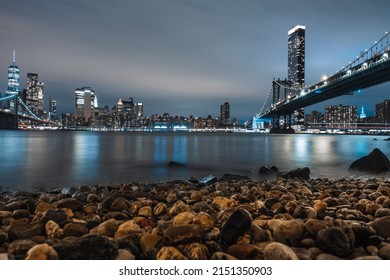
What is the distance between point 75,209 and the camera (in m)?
3.41

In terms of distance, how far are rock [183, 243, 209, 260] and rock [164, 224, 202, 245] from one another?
71 mm

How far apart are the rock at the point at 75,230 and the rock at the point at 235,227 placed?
1.17 m

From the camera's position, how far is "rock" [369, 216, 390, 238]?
2422 millimetres

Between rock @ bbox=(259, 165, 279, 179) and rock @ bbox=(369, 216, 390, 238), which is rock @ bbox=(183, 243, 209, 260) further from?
rock @ bbox=(259, 165, 279, 179)

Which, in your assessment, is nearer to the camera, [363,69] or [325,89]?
[363,69]

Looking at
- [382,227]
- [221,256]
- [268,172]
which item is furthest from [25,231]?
[268,172]

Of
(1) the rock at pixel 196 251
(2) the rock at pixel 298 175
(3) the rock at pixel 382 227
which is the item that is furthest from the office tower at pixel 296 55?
(1) the rock at pixel 196 251

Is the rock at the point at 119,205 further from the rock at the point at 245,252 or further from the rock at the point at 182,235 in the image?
the rock at the point at 245,252

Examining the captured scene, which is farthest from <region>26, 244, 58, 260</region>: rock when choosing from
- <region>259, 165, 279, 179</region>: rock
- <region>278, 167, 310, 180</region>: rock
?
<region>259, 165, 279, 179</region>: rock

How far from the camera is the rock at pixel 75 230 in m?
2.48

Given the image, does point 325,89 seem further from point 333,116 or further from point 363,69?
point 333,116

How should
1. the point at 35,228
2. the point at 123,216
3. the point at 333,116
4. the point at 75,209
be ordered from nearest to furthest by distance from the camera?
the point at 35,228 → the point at 123,216 → the point at 75,209 → the point at 333,116
